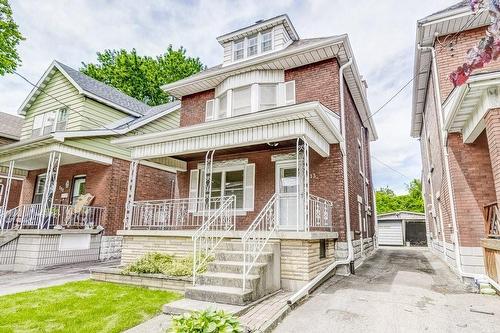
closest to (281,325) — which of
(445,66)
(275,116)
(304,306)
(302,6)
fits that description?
(304,306)

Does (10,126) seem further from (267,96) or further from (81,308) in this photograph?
(81,308)

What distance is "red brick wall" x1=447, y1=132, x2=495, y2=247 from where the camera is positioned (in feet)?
24.3

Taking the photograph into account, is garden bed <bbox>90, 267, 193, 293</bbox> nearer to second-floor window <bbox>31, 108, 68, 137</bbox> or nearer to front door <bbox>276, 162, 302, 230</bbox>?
front door <bbox>276, 162, 302, 230</bbox>

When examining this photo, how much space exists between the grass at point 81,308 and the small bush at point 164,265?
513mm

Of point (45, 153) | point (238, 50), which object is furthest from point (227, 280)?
point (45, 153)

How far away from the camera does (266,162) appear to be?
10195 millimetres

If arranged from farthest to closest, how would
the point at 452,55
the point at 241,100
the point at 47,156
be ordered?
1. the point at 47,156
2. the point at 241,100
3. the point at 452,55

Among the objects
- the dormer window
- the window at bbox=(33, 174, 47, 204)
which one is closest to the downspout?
the dormer window

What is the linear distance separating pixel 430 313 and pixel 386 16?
7.15 meters

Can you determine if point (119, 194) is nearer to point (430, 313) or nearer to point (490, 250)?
point (430, 313)

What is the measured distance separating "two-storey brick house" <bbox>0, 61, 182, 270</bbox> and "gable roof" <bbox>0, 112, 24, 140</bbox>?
77cm

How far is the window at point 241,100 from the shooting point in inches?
431

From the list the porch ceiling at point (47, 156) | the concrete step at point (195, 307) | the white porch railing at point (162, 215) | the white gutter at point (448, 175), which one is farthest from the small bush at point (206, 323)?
the porch ceiling at point (47, 156)

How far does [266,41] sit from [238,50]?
4.19 ft
